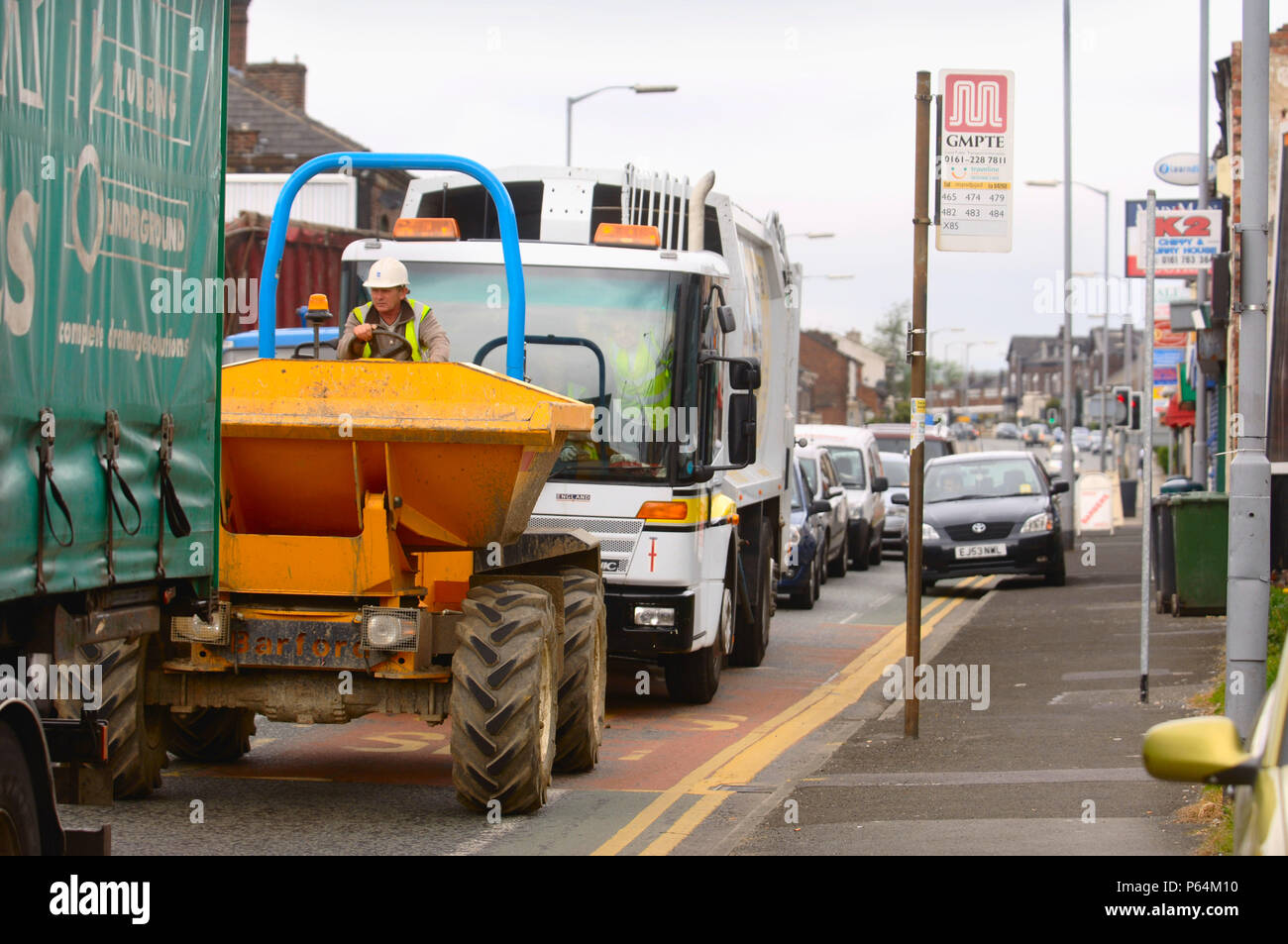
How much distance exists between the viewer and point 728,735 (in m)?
11.9

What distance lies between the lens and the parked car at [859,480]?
2847cm

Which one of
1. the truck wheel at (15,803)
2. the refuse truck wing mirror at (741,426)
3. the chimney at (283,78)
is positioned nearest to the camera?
the truck wheel at (15,803)

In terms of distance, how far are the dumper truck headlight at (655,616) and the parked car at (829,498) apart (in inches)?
429

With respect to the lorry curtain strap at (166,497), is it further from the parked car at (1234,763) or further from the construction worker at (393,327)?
the parked car at (1234,763)

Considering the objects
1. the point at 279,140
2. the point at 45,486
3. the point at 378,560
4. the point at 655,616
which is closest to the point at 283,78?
the point at 279,140

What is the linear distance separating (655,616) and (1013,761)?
2841 mm

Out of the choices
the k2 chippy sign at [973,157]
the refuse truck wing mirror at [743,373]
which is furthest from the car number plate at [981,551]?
the k2 chippy sign at [973,157]

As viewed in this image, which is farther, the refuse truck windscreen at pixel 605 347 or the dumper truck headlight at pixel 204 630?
the refuse truck windscreen at pixel 605 347

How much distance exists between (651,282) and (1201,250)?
14.6m

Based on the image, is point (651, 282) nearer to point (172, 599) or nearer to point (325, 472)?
point (325, 472)

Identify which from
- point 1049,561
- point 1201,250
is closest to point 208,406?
point 1049,561

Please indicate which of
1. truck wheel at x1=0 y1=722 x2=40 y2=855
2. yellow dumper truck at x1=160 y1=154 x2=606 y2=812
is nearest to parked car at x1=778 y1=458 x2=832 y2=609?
yellow dumper truck at x1=160 y1=154 x2=606 y2=812

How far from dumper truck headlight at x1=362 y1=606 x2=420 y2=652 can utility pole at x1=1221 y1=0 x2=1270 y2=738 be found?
3.87 meters
